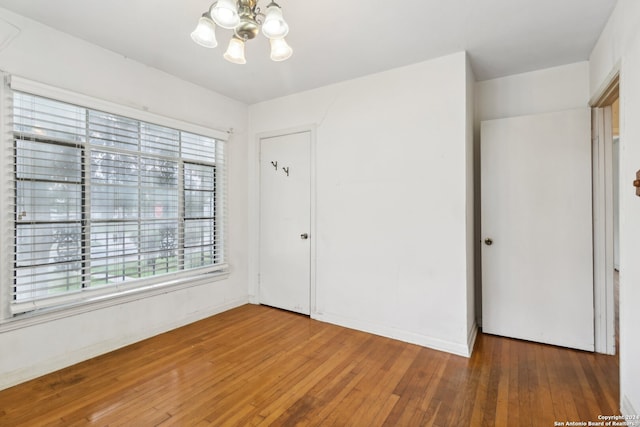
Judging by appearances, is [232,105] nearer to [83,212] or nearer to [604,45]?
[83,212]

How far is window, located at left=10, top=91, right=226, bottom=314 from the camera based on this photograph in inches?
88.2

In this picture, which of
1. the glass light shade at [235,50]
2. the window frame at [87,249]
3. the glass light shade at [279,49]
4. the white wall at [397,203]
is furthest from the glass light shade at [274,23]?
the window frame at [87,249]

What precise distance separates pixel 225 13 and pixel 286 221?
2.48 metres

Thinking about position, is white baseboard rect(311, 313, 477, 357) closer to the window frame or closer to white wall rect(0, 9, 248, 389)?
white wall rect(0, 9, 248, 389)

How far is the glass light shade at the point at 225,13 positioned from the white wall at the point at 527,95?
2660mm

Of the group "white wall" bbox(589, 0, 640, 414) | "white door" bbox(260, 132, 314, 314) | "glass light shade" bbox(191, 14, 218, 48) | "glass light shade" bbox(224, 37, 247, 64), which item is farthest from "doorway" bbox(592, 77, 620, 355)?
"glass light shade" bbox(191, 14, 218, 48)

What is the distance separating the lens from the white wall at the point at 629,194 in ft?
5.49

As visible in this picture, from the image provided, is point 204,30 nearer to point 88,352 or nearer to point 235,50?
point 235,50

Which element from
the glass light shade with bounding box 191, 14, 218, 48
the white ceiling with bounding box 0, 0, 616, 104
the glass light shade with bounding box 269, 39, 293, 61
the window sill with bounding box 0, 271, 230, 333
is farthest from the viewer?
the window sill with bounding box 0, 271, 230, 333

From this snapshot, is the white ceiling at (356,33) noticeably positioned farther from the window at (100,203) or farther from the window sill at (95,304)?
the window sill at (95,304)

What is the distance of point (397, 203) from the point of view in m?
2.93

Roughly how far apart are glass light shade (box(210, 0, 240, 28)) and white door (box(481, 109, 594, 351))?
2.53 meters

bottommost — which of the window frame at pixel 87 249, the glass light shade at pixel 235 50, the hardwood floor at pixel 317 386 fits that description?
the hardwood floor at pixel 317 386

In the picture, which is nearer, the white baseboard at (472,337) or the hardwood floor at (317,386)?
the hardwood floor at (317,386)
